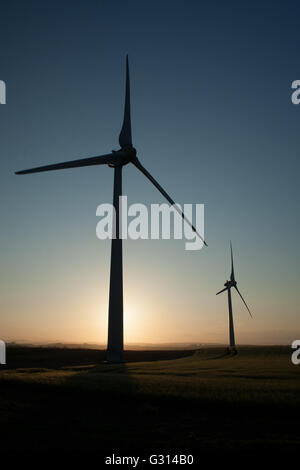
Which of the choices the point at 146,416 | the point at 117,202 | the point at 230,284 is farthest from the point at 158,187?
the point at 230,284

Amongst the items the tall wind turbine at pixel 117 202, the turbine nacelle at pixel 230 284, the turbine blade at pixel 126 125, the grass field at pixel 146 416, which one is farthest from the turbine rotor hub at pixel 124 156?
the turbine nacelle at pixel 230 284

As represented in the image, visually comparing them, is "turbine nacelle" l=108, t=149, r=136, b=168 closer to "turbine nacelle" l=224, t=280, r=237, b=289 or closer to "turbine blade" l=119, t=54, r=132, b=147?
"turbine blade" l=119, t=54, r=132, b=147

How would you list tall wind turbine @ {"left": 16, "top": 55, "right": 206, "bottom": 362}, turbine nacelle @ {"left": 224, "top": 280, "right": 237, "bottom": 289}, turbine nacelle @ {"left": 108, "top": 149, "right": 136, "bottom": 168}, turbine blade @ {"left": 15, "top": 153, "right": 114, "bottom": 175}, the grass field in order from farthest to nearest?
turbine nacelle @ {"left": 224, "top": 280, "right": 237, "bottom": 289} → turbine nacelle @ {"left": 108, "top": 149, "right": 136, "bottom": 168} → turbine blade @ {"left": 15, "top": 153, "right": 114, "bottom": 175} → tall wind turbine @ {"left": 16, "top": 55, "right": 206, "bottom": 362} → the grass field

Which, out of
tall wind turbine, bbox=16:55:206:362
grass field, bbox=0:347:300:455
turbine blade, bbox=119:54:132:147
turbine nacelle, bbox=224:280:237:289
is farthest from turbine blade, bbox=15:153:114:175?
turbine nacelle, bbox=224:280:237:289

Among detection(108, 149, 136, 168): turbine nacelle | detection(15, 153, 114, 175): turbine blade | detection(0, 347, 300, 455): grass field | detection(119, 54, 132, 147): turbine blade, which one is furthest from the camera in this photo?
detection(119, 54, 132, 147): turbine blade

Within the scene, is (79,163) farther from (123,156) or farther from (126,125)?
(126,125)

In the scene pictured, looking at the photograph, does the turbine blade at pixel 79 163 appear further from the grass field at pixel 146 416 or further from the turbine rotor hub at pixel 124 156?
the grass field at pixel 146 416

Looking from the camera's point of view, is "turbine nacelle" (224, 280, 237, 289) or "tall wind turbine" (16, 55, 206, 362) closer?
"tall wind turbine" (16, 55, 206, 362)

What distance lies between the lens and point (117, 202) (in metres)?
55.7

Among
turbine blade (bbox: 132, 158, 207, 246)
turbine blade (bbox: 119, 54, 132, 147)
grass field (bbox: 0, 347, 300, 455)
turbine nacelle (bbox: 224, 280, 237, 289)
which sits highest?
turbine blade (bbox: 119, 54, 132, 147)

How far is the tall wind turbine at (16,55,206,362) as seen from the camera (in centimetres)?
5062

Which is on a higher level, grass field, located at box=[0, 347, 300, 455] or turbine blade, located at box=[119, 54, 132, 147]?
turbine blade, located at box=[119, 54, 132, 147]
